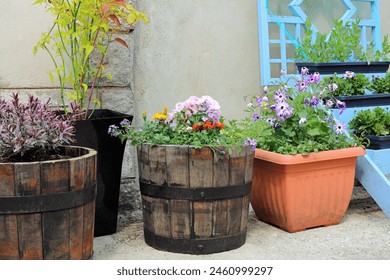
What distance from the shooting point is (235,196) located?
122 inches

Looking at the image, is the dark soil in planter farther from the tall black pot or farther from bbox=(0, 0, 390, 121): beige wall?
the tall black pot

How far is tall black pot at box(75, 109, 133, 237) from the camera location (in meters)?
3.24

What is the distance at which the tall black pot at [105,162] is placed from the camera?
10.6 feet

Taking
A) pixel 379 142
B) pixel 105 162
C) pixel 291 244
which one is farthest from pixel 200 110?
pixel 379 142

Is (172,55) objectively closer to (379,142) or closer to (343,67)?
(343,67)

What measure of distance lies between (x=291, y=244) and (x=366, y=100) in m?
1.40

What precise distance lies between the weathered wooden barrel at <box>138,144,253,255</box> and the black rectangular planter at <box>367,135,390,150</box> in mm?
1155

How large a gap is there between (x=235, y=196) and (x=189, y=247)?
0.37m

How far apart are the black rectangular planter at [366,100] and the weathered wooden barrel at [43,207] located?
2.13 metres

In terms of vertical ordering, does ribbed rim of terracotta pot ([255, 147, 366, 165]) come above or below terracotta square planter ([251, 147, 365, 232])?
above

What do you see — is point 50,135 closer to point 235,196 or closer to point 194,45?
point 235,196

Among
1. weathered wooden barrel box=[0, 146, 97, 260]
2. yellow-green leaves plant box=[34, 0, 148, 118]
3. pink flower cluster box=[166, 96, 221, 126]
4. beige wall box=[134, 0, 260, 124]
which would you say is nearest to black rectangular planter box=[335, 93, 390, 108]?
beige wall box=[134, 0, 260, 124]

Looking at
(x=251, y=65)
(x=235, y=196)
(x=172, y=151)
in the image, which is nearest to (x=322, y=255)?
(x=235, y=196)

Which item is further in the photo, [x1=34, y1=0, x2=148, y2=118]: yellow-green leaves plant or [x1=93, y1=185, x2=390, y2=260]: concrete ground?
[x1=34, y1=0, x2=148, y2=118]: yellow-green leaves plant
